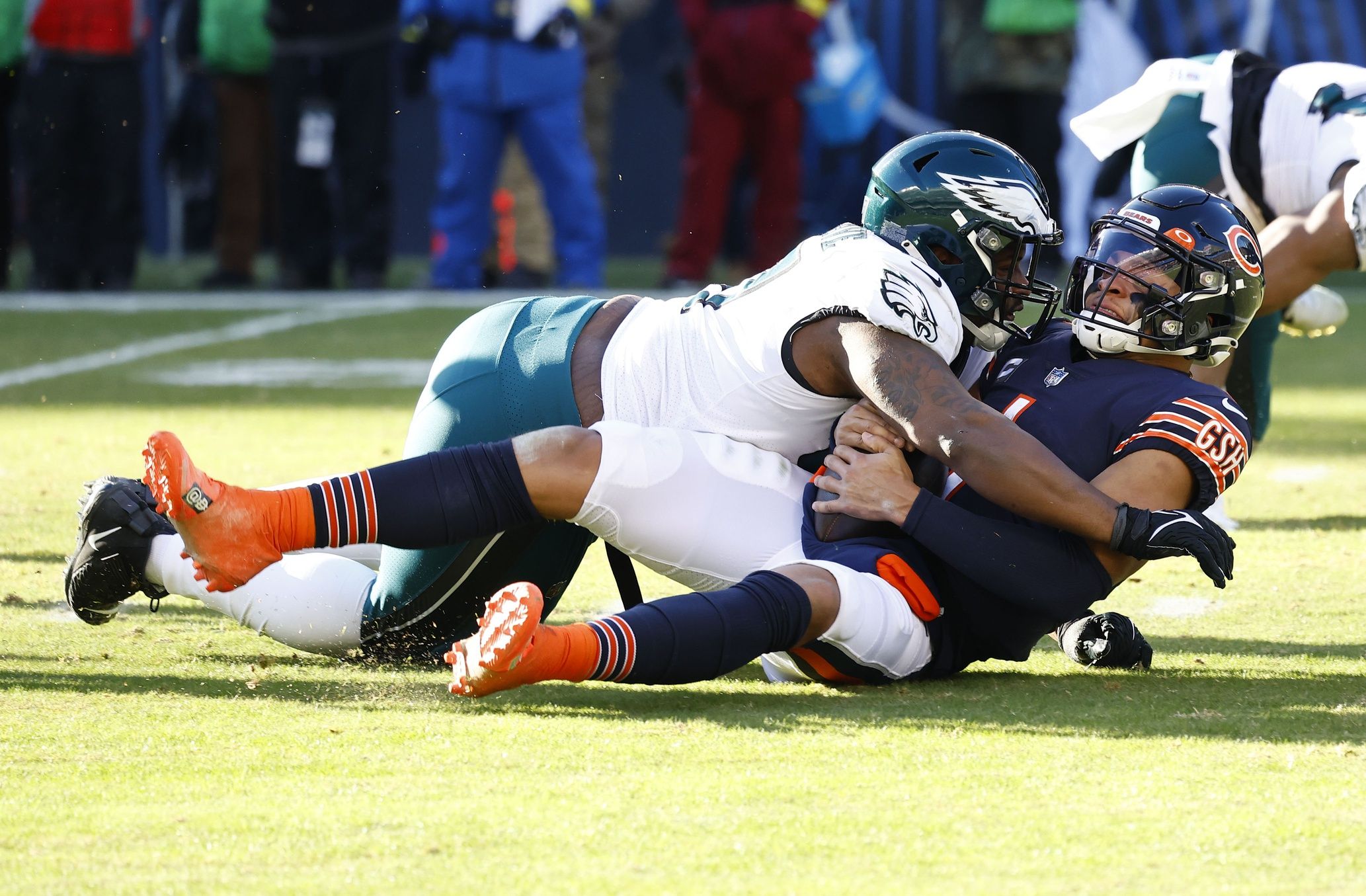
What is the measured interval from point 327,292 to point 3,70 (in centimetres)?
228

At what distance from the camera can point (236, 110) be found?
477 inches

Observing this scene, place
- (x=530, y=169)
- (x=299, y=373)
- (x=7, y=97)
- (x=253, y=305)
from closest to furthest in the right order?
(x=299, y=373) < (x=253, y=305) < (x=7, y=97) < (x=530, y=169)

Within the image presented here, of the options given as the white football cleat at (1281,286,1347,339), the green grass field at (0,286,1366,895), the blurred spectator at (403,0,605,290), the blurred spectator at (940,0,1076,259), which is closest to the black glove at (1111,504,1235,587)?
the green grass field at (0,286,1366,895)

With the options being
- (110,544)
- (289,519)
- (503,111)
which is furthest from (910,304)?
(503,111)

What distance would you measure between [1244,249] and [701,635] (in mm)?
1464

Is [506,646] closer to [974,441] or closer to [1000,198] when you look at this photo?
[974,441]

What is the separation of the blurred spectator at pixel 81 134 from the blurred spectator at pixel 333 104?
0.85m

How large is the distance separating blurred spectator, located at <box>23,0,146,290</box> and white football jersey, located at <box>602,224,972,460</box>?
7.99 m

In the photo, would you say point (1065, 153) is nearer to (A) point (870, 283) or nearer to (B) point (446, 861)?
(A) point (870, 283)

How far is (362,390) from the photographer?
824 cm

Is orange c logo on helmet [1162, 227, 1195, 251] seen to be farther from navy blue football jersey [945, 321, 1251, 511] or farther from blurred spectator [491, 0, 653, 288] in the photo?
blurred spectator [491, 0, 653, 288]

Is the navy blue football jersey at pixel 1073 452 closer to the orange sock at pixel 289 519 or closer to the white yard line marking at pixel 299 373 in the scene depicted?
the orange sock at pixel 289 519

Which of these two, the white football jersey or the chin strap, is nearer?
the white football jersey

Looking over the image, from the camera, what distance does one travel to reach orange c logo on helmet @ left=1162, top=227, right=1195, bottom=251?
386 centimetres
